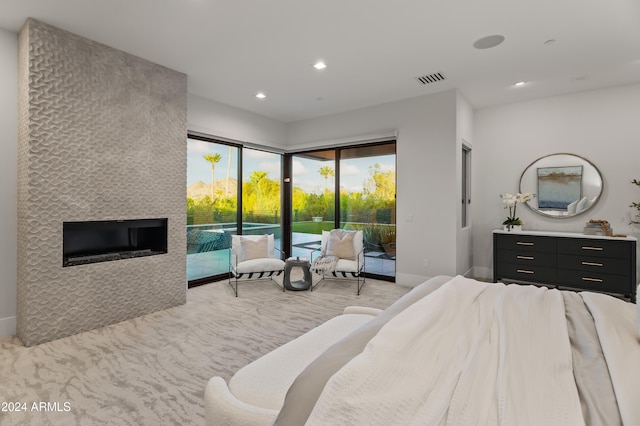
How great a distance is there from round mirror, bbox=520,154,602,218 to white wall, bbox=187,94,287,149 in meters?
4.31

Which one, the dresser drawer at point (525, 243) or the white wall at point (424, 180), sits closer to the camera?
the dresser drawer at point (525, 243)

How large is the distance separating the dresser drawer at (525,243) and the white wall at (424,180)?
83cm

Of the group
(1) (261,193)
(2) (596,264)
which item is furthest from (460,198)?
(1) (261,193)

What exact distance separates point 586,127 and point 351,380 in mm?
5427

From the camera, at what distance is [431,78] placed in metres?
4.11

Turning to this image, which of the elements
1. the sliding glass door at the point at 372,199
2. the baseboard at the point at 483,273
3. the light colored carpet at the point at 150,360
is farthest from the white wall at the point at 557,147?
the light colored carpet at the point at 150,360

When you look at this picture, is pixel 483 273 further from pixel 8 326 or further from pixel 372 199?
pixel 8 326

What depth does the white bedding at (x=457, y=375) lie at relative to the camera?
0.93 metres

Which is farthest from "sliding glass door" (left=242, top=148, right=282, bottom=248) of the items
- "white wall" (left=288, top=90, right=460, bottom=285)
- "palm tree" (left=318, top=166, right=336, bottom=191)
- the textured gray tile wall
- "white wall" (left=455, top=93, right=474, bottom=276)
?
"white wall" (left=455, top=93, right=474, bottom=276)

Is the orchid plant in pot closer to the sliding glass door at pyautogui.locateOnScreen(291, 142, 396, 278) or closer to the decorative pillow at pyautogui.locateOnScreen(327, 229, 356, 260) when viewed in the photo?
the sliding glass door at pyautogui.locateOnScreen(291, 142, 396, 278)

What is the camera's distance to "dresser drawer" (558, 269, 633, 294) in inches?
155

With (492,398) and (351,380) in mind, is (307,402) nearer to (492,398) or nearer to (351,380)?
(351,380)

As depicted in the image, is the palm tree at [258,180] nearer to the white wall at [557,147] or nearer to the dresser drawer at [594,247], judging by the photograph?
the white wall at [557,147]

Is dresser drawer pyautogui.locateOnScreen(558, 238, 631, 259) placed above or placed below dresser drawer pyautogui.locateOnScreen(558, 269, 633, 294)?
above
